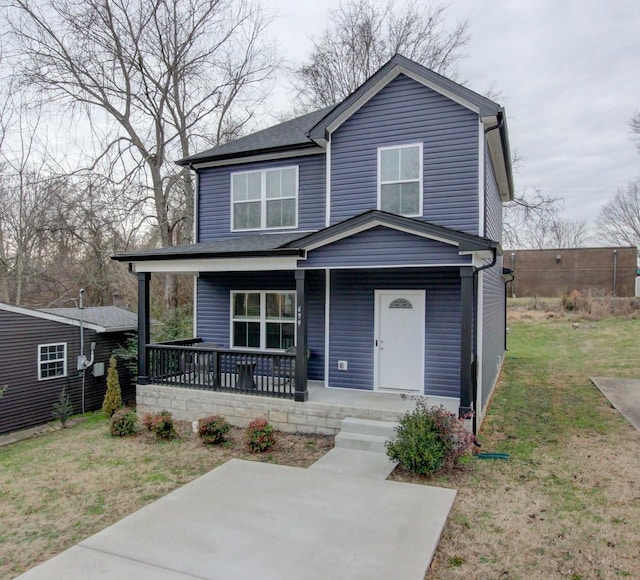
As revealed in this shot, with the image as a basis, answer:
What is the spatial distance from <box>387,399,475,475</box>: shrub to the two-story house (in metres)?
0.93

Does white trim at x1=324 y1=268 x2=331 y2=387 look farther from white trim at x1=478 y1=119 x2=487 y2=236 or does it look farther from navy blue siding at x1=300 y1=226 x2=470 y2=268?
white trim at x1=478 y1=119 x2=487 y2=236

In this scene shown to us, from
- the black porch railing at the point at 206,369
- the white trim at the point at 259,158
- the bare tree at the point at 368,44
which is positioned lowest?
the black porch railing at the point at 206,369

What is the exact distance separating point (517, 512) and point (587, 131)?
2896 centimetres

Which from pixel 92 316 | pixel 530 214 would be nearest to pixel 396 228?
pixel 92 316

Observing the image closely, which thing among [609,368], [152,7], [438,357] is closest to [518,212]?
[609,368]

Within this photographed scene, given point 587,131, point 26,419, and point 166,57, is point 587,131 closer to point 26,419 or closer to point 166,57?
point 166,57

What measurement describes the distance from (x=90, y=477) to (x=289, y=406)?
10.5 feet

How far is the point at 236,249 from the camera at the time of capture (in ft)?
28.6

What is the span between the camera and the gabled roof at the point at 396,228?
6.80m

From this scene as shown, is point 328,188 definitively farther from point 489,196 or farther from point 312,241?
point 489,196

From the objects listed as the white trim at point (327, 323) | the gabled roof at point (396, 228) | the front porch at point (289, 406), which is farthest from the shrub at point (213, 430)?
the gabled roof at point (396, 228)

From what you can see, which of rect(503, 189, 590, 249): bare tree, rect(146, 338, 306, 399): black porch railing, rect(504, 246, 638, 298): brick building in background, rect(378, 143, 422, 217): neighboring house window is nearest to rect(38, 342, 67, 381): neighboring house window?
rect(146, 338, 306, 399): black porch railing

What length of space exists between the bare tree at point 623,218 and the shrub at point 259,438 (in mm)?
38566

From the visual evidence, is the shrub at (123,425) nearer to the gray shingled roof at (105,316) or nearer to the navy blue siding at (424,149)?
the navy blue siding at (424,149)
